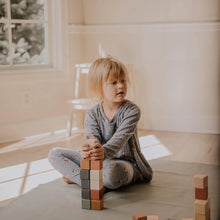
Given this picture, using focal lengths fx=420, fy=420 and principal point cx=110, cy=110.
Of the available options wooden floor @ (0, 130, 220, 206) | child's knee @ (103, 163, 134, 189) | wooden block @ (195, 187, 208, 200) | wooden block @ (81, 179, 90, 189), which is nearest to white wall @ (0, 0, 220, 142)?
wooden floor @ (0, 130, 220, 206)

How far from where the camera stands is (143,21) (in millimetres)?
3324

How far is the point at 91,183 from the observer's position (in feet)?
5.37

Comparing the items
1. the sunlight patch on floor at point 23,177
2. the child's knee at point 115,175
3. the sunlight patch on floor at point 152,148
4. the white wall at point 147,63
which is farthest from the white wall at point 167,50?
the child's knee at point 115,175

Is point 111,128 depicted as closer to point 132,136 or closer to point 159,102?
point 132,136

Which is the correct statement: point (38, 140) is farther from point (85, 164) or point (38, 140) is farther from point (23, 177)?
point (85, 164)

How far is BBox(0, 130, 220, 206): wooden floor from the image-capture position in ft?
Answer: 8.16

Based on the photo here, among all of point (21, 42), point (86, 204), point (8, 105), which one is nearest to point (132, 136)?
point (86, 204)

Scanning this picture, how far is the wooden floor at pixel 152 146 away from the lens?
2.49 meters

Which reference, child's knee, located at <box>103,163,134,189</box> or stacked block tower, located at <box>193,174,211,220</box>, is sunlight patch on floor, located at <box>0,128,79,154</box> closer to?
child's knee, located at <box>103,163,134,189</box>

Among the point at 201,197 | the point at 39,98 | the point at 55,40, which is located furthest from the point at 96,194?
the point at 55,40

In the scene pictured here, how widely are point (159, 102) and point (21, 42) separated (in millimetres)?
1168

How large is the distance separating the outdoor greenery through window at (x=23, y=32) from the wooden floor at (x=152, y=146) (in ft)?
2.01

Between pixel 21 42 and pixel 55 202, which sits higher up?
pixel 21 42

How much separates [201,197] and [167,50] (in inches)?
80.1
